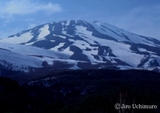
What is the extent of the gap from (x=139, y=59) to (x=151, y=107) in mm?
99989

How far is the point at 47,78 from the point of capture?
202 feet

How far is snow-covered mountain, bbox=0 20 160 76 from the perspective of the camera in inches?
3939

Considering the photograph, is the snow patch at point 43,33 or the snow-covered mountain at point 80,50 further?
the snow patch at point 43,33

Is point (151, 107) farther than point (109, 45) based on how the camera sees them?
No

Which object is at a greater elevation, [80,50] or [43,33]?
[43,33]

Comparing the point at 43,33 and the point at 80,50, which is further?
the point at 43,33

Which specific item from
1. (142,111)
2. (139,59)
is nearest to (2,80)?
(142,111)

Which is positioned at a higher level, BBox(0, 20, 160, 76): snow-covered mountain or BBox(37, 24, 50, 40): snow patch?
BBox(37, 24, 50, 40): snow patch

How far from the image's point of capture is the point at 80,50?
13262 centimetres

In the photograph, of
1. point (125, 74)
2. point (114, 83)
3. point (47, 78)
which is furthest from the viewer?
point (125, 74)

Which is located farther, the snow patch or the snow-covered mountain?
the snow patch

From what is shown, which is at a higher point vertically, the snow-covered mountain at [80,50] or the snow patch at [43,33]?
the snow patch at [43,33]

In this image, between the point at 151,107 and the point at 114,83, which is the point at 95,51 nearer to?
the point at 114,83

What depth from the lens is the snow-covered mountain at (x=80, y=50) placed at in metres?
100
